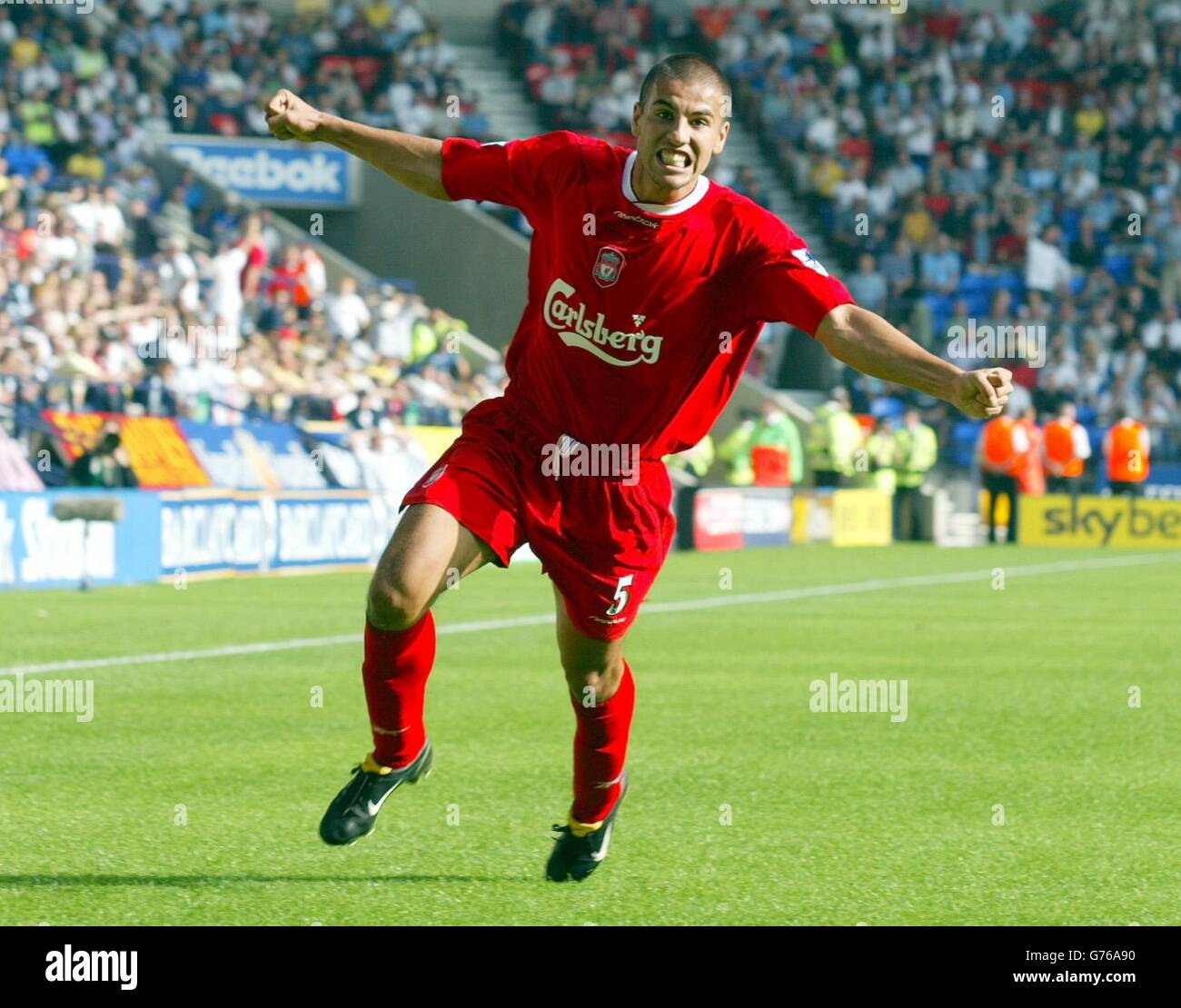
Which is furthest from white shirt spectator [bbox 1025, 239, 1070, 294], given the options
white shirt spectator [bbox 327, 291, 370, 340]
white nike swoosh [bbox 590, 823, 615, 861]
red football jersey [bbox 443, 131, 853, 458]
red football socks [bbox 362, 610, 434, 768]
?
red football socks [bbox 362, 610, 434, 768]

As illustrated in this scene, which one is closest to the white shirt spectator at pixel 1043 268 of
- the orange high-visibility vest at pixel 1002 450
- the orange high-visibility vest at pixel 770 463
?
the orange high-visibility vest at pixel 1002 450

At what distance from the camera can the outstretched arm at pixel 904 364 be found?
5.16 meters

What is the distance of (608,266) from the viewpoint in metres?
6.16

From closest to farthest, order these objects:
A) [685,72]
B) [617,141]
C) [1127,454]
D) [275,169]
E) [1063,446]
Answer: [685,72] → [1127,454] → [1063,446] → [275,169] → [617,141]

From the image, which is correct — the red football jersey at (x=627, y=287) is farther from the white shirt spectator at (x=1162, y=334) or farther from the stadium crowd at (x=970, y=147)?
the white shirt spectator at (x=1162, y=334)

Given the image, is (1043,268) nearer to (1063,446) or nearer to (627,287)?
(1063,446)

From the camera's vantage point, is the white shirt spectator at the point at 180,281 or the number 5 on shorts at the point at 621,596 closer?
the number 5 on shorts at the point at 621,596

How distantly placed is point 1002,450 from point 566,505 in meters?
24.0

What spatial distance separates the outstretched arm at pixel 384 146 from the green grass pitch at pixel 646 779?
2.10m

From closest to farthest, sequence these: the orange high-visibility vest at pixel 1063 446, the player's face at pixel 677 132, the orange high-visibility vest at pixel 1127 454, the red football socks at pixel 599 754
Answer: the player's face at pixel 677 132, the red football socks at pixel 599 754, the orange high-visibility vest at pixel 1127 454, the orange high-visibility vest at pixel 1063 446

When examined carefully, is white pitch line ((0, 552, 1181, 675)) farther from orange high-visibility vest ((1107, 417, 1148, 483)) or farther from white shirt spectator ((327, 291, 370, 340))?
white shirt spectator ((327, 291, 370, 340))

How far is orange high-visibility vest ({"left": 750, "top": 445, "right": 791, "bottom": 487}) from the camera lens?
95.0ft

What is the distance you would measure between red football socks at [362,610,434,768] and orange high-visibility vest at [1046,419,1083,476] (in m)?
24.7

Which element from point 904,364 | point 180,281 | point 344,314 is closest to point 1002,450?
point 344,314
